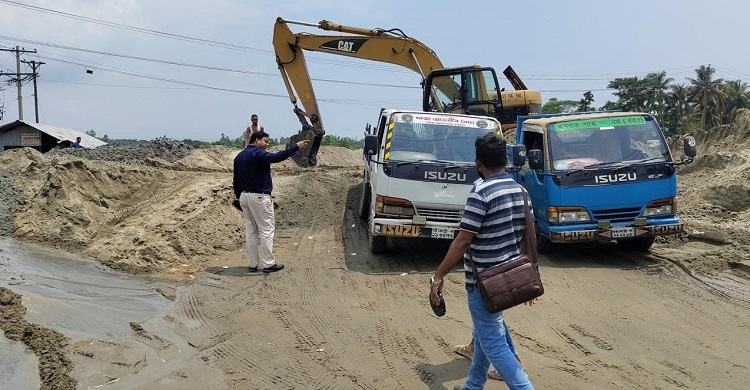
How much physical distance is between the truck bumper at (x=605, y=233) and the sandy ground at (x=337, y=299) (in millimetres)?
420

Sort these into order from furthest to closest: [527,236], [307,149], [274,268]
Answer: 1. [307,149]
2. [274,268]
3. [527,236]

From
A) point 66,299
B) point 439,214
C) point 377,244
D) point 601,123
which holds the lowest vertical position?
point 66,299

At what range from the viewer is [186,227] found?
1013cm

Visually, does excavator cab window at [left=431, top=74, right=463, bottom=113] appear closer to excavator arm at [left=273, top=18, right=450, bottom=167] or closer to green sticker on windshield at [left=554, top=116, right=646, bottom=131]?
excavator arm at [left=273, top=18, right=450, bottom=167]

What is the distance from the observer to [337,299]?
7.34 metres

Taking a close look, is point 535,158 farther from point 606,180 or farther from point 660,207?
point 660,207

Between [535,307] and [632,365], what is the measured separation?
176cm

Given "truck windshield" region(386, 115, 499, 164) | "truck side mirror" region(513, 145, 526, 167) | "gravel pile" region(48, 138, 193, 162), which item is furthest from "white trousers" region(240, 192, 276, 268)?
"gravel pile" region(48, 138, 193, 162)

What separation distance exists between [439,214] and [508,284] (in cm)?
526

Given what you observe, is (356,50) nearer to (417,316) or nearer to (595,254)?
(595,254)

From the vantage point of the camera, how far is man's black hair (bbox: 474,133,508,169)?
3812 millimetres

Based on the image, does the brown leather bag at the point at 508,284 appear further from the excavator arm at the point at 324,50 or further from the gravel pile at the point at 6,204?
the excavator arm at the point at 324,50

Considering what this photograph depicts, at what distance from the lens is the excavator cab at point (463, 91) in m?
13.6

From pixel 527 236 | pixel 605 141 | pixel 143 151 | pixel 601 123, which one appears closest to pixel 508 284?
pixel 527 236
